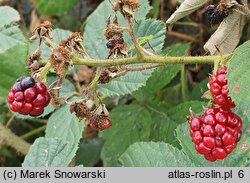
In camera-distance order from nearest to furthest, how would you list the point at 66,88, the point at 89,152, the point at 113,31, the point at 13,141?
the point at 113,31 → the point at 66,88 → the point at 13,141 → the point at 89,152

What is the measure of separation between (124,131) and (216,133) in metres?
0.83

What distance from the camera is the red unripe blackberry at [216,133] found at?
125 cm

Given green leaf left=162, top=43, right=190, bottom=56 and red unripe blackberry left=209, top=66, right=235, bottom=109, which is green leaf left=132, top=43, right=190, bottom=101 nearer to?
green leaf left=162, top=43, right=190, bottom=56

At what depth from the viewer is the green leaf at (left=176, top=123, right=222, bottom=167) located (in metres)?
1.49

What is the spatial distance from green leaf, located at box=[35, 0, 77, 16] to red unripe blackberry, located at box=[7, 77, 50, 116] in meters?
1.12

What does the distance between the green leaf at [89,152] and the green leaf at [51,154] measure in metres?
0.66

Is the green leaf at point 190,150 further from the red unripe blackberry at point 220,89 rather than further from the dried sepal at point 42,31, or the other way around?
the dried sepal at point 42,31

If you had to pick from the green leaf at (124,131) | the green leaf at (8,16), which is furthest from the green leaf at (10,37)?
the green leaf at (124,131)

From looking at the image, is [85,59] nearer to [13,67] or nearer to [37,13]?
[13,67]

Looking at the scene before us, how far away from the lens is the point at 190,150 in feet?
4.99

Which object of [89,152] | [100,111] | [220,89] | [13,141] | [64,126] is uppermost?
[220,89]

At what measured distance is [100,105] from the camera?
1.44m

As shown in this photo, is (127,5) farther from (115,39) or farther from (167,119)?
(167,119)

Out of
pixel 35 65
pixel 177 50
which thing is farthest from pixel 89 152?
pixel 35 65
